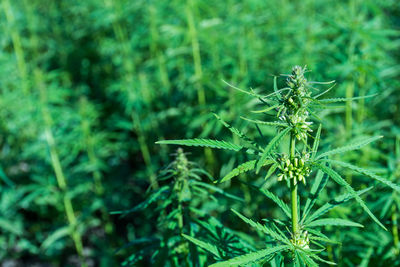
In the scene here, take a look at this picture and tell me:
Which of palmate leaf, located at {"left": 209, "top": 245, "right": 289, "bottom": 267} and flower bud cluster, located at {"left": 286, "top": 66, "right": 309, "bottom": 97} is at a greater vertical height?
flower bud cluster, located at {"left": 286, "top": 66, "right": 309, "bottom": 97}

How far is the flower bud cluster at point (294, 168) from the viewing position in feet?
4.30

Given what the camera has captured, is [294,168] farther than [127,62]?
No

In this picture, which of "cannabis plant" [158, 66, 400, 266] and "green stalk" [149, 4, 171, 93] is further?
"green stalk" [149, 4, 171, 93]

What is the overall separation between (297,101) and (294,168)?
0.24 meters

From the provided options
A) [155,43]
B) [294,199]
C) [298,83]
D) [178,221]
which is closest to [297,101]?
[298,83]

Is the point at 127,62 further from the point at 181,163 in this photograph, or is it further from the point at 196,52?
the point at 181,163

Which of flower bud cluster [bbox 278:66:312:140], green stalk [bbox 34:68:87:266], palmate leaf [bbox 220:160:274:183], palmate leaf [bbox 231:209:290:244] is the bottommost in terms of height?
green stalk [bbox 34:68:87:266]

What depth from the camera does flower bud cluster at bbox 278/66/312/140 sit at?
47.3 inches

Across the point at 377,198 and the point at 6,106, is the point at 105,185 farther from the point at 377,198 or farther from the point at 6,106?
the point at 377,198

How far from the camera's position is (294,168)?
1318 millimetres

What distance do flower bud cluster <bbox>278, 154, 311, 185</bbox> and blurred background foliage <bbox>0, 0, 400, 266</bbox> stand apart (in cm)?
147

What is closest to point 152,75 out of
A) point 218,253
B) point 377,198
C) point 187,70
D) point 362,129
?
point 187,70

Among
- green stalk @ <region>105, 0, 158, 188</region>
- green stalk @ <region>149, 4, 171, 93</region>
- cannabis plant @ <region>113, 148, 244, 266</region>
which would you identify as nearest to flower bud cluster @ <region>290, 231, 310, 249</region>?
cannabis plant @ <region>113, 148, 244, 266</region>

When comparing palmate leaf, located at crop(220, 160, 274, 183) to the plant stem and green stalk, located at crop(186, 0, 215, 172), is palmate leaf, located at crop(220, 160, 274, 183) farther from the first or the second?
green stalk, located at crop(186, 0, 215, 172)
